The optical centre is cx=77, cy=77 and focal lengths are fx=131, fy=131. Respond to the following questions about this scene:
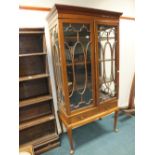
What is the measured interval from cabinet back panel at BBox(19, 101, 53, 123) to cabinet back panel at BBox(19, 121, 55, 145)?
0.16 meters

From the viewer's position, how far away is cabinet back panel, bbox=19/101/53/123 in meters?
1.88

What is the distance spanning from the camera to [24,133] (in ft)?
6.21

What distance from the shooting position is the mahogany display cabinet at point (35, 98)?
1.85 meters

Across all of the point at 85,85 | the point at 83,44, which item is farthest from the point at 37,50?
the point at 85,85

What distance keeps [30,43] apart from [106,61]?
1.17 metres

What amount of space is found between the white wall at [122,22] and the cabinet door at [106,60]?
689mm

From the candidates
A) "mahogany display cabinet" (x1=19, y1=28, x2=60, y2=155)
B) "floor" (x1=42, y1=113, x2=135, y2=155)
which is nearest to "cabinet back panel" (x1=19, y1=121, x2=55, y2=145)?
"mahogany display cabinet" (x1=19, y1=28, x2=60, y2=155)

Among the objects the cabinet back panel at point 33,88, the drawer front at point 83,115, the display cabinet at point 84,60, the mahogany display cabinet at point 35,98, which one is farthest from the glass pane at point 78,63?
the cabinet back panel at point 33,88

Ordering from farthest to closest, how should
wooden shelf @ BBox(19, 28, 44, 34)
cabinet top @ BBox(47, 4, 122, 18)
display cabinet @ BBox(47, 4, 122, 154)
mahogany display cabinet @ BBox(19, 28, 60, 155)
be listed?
1. mahogany display cabinet @ BBox(19, 28, 60, 155)
2. wooden shelf @ BBox(19, 28, 44, 34)
3. display cabinet @ BBox(47, 4, 122, 154)
4. cabinet top @ BBox(47, 4, 122, 18)

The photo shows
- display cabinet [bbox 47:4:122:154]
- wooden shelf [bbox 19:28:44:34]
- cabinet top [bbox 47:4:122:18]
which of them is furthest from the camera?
wooden shelf [bbox 19:28:44:34]

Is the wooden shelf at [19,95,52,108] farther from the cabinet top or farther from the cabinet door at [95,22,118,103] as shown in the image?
the cabinet top

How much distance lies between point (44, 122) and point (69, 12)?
154 cm

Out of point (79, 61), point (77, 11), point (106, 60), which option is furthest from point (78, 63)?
point (77, 11)

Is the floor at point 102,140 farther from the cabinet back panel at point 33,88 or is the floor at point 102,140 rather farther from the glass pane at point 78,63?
the cabinet back panel at point 33,88
